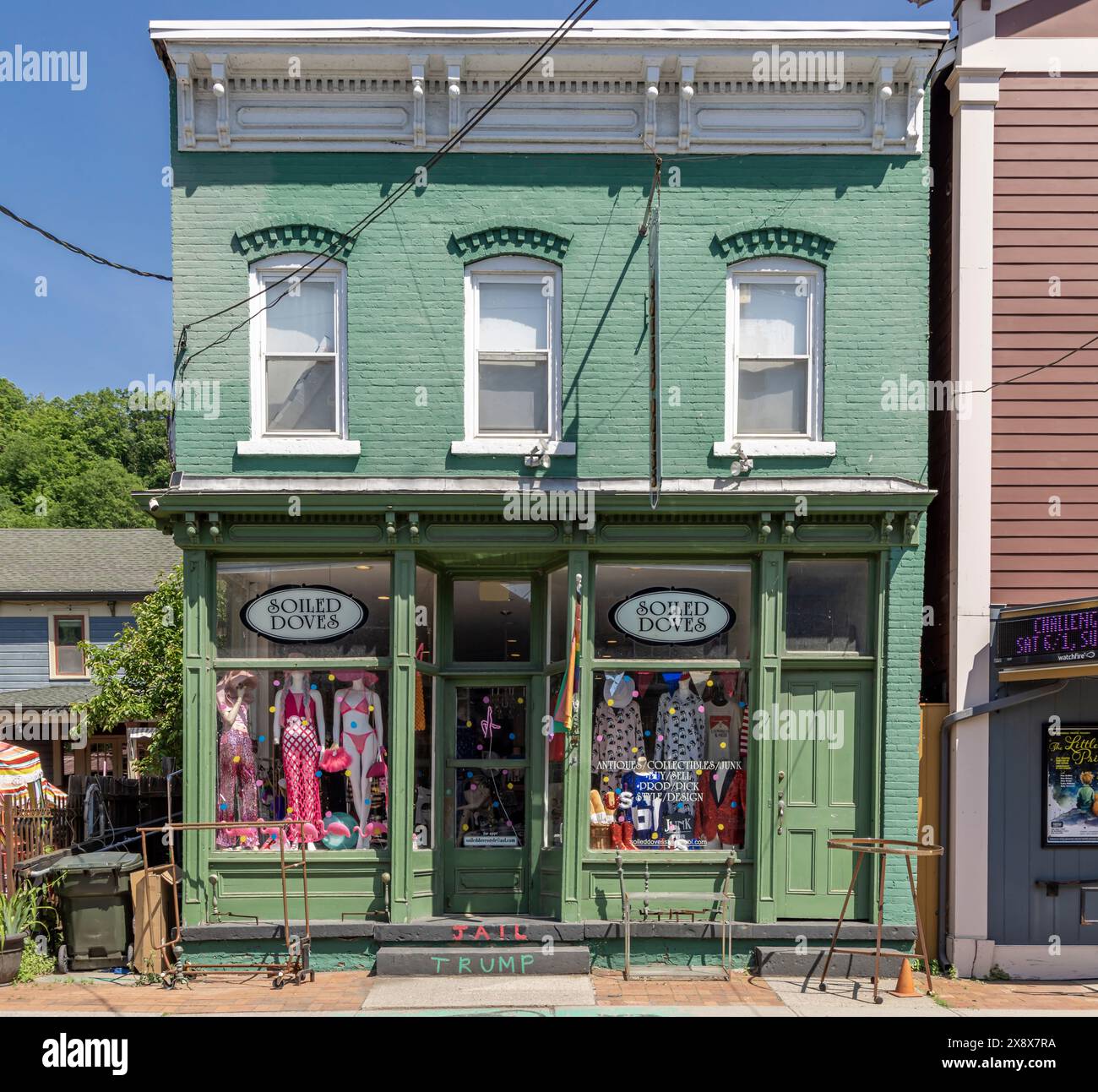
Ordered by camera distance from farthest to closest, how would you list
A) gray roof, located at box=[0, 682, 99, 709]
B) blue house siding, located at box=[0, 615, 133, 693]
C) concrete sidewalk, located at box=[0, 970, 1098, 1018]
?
1. blue house siding, located at box=[0, 615, 133, 693]
2. gray roof, located at box=[0, 682, 99, 709]
3. concrete sidewalk, located at box=[0, 970, 1098, 1018]

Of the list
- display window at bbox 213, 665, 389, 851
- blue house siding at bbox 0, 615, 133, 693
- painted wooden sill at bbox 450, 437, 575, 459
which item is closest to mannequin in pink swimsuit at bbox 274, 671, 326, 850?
display window at bbox 213, 665, 389, 851

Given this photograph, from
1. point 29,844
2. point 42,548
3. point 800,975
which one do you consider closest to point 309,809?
point 29,844

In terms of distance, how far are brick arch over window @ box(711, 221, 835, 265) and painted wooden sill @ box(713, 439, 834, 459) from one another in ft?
5.91

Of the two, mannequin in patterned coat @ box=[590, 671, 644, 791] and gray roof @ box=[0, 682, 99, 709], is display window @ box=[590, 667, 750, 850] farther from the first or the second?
gray roof @ box=[0, 682, 99, 709]

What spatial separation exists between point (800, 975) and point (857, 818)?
1.54m

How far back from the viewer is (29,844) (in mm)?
10484

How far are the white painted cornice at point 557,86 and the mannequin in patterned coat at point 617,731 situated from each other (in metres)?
5.30

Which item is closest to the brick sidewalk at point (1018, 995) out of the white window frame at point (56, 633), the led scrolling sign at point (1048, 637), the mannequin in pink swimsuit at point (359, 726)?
the led scrolling sign at point (1048, 637)

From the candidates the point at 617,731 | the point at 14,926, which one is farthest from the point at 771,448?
the point at 14,926

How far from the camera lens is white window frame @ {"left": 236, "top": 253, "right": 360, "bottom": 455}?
9.83 meters

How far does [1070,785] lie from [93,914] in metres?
9.40

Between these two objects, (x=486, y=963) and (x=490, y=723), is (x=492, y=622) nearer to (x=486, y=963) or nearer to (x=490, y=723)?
(x=490, y=723)

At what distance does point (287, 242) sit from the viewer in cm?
983

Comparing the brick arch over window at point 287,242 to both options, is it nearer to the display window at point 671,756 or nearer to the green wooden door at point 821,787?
the display window at point 671,756
